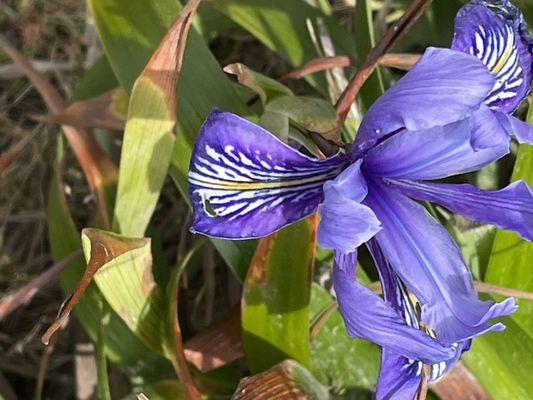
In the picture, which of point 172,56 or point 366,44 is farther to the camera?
point 366,44

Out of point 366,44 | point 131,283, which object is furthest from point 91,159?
point 366,44

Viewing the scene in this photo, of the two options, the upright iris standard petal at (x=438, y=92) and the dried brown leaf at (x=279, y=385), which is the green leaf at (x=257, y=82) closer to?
the upright iris standard petal at (x=438, y=92)

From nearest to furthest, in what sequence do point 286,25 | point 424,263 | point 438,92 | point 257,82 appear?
point 438,92
point 424,263
point 257,82
point 286,25

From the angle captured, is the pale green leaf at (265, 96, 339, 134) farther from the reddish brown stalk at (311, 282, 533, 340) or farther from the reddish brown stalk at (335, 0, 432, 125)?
the reddish brown stalk at (311, 282, 533, 340)

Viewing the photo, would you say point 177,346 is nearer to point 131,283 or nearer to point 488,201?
point 131,283

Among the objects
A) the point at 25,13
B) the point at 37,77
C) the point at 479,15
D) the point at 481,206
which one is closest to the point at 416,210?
the point at 481,206

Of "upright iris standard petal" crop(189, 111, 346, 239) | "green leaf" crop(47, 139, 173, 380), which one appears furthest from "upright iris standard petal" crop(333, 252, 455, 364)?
"green leaf" crop(47, 139, 173, 380)
